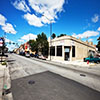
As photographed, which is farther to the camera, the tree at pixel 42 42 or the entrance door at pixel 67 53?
the tree at pixel 42 42

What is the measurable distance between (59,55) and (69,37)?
6834mm

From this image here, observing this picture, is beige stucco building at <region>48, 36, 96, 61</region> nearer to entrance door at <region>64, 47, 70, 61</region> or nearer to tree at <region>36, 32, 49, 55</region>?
entrance door at <region>64, 47, 70, 61</region>

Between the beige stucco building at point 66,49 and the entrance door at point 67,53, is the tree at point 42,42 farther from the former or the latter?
the entrance door at point 67,53

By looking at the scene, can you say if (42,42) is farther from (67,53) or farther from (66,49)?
(67,53)

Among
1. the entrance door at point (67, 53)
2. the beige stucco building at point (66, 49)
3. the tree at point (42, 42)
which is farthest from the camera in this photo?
the tree at point (42, 42)

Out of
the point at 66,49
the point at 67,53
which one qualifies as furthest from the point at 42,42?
the point at 67,53

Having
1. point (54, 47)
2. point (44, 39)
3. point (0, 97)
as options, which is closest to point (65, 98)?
point (0, 97)

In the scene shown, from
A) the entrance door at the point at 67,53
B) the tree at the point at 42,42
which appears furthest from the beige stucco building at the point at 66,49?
the tree at the point at 42,42

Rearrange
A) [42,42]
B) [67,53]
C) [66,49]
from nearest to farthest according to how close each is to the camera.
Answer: [66,49] → [67,53] → [42,42]

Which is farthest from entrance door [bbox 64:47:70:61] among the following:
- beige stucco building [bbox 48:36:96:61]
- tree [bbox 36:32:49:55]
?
tree [bbox 36:32:49:55]

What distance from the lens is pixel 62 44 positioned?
21500 millimetres

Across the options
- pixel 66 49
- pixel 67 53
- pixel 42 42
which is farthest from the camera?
pixel 42 42

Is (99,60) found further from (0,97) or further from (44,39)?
(0,97)

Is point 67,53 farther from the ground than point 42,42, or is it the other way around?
point 42,42
